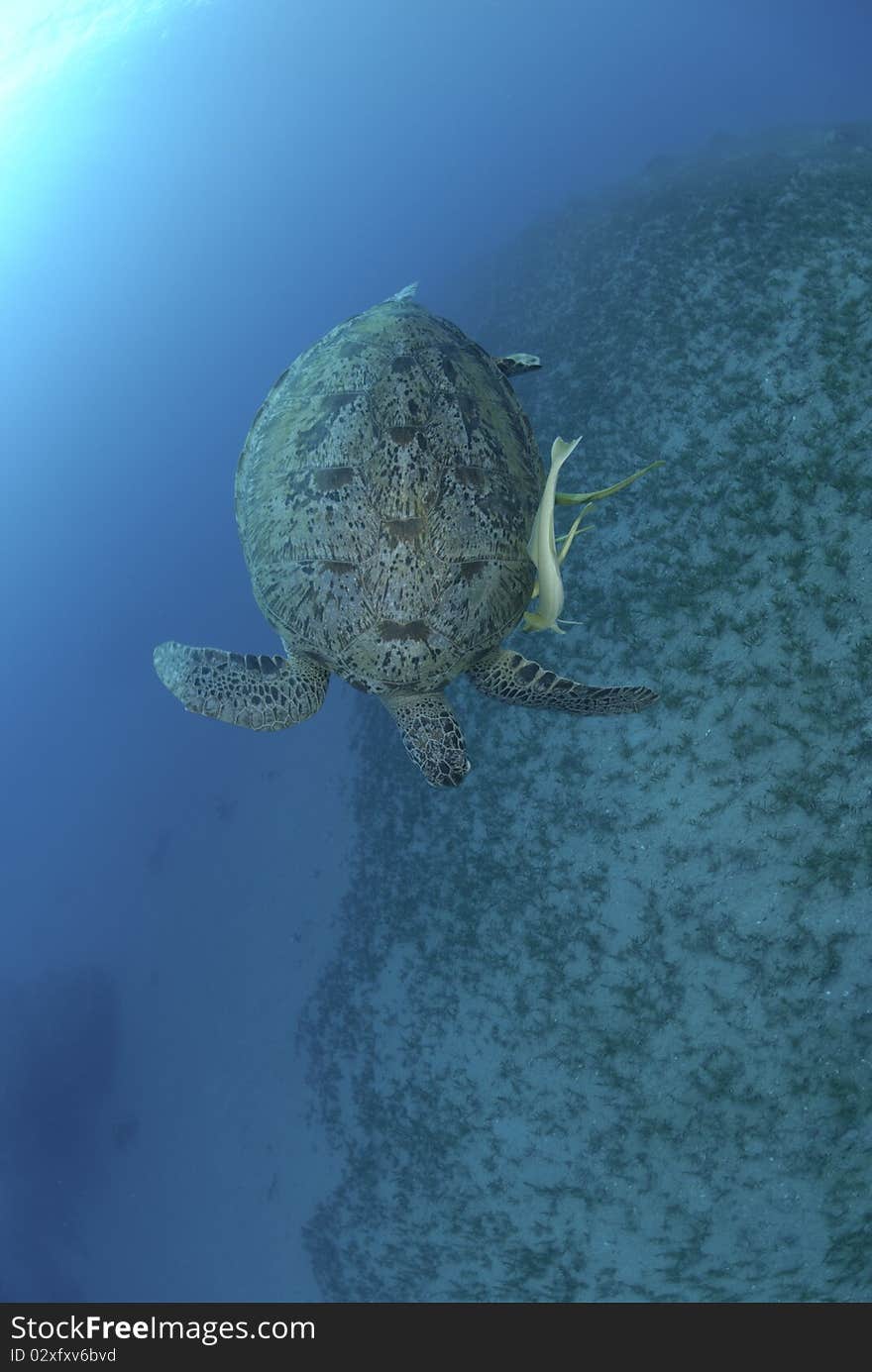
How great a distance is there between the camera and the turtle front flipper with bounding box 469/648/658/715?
85.1 inches

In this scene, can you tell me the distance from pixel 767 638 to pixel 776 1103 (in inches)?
78.2

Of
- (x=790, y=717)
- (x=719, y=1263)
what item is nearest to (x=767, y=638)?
(x=790, y=717)

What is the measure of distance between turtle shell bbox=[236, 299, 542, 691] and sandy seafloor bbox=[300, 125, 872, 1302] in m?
1.40

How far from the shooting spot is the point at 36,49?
9.48 meters

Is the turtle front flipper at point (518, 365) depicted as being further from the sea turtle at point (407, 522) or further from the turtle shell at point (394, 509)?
the turtle shell at point (394, 509)

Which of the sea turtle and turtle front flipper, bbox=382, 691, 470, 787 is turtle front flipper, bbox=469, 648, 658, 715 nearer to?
the sea turtle

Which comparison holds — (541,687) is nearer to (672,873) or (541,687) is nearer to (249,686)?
(249,686)

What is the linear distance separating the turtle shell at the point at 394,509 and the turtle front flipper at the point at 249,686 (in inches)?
10.6

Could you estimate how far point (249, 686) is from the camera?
7.54ft

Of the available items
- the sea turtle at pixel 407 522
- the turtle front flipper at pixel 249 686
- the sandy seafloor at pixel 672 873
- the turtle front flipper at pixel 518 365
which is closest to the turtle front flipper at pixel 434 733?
the sea turtle at pixel 407 522

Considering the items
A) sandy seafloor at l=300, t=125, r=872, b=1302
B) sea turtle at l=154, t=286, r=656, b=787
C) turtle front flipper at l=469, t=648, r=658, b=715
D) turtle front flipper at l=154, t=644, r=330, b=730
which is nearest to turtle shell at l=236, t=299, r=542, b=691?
sea turtle at l=154, t=286, r=656, b=787

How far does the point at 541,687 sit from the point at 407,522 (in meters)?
0.72

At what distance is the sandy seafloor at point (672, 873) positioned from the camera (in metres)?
2.86

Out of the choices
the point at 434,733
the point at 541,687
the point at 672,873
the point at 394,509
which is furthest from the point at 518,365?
the point at 672,873
